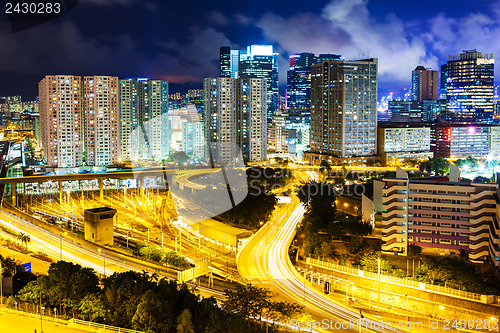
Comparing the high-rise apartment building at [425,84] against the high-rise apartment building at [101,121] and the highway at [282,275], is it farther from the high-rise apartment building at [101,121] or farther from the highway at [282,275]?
the highway at [282,275]

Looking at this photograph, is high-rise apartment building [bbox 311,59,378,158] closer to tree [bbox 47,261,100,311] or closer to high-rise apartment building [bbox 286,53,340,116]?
high-rise apartment building [bbox 286,53,340,116]

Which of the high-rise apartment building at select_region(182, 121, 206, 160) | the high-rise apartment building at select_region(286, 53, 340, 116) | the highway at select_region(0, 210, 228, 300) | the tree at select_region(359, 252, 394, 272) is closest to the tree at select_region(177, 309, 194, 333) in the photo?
the highway at select_region(0, 210, 228, 300)

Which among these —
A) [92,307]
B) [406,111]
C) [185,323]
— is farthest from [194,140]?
[406,111]

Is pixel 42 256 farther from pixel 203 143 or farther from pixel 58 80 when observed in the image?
pixel 203 143

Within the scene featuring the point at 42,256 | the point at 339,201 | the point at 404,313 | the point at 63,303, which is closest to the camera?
the point at 63,303

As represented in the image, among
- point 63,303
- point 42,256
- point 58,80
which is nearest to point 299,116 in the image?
point 58,80

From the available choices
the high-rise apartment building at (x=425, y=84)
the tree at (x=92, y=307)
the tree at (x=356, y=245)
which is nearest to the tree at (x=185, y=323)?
the tree at (x=92, y=307)
